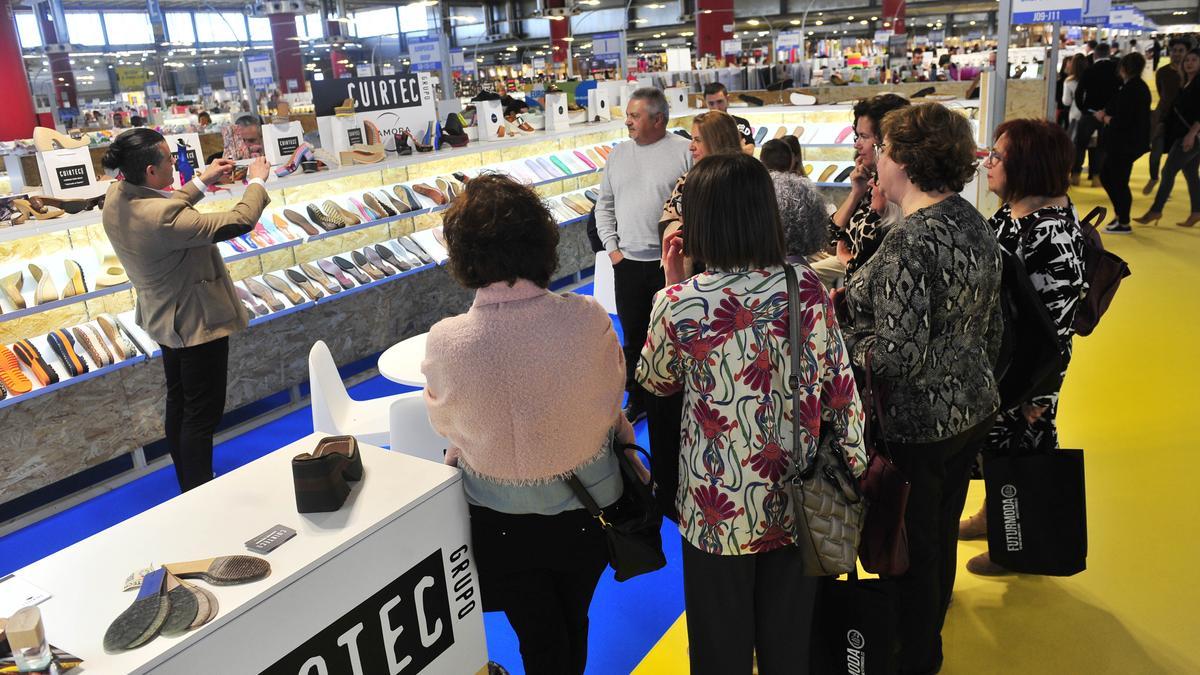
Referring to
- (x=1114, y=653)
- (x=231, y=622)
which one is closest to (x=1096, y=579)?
(x=1114, y=653)

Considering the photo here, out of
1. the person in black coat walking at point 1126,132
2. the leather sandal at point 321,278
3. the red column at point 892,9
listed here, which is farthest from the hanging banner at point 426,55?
the red column at point 892,9

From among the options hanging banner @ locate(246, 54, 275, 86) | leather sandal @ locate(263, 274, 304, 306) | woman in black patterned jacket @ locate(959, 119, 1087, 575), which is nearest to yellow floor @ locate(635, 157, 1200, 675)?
woman in black patterned jacket @ locate(959, 119, 1087, 575)

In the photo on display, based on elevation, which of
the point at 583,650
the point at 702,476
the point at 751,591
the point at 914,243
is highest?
the point at 914,243

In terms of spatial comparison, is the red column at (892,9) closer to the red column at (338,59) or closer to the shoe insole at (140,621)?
the red column at (338,59)

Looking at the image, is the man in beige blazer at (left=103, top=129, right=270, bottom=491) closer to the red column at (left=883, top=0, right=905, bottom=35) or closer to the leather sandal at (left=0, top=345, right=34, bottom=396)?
the leather sandal at (left=0, top=345, right=34, bottom=396)

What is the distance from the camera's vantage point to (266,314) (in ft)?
15.5

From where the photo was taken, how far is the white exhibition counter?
4.69ft

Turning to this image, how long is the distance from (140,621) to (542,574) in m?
0.82

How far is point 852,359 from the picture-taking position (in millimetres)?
2131

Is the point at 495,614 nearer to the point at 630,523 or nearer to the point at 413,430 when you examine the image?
the point at 413,430

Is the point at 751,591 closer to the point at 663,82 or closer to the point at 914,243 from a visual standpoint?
the point at 914,243

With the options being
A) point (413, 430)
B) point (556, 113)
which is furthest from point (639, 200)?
point (556, 113)

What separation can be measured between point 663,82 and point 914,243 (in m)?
10.6

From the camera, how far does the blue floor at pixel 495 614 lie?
2.80 m
